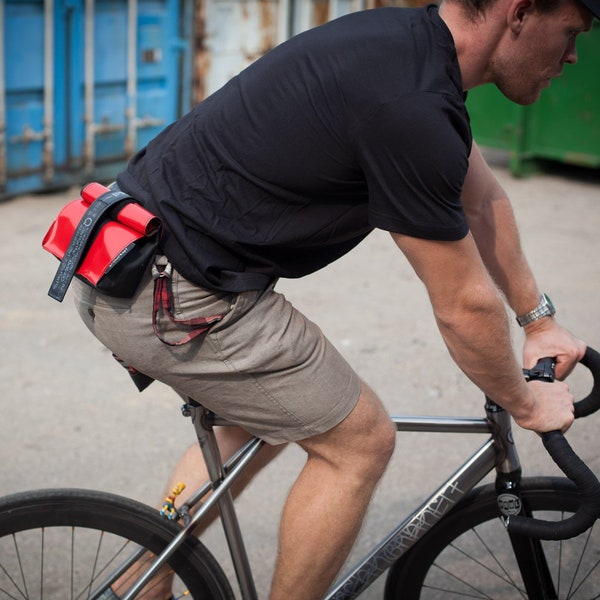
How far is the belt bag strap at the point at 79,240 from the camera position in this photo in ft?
6.61

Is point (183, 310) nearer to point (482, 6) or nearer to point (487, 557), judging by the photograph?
point (482, 6)

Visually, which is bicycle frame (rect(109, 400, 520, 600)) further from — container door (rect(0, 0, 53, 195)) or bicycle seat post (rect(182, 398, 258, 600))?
container door (rect(0, 0, 53, 195))

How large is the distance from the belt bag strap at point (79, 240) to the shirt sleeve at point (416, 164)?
0.53 metres

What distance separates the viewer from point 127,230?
2.00 metres

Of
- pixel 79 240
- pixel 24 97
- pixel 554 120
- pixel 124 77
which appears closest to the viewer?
pixel 79 240

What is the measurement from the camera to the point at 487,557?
321 centimetres

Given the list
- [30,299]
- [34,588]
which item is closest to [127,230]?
[34,588]

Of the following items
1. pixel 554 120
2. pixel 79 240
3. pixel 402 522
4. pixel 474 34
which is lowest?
pixel 554 120

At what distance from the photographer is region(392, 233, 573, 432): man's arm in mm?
1904

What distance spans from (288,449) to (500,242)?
179 cm

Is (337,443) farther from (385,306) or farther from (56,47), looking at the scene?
(56,47)

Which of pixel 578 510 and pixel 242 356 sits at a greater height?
pixel 242 356

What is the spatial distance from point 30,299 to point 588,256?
135 inches

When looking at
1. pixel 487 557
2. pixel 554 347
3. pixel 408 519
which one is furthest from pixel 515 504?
pixel 487 557
